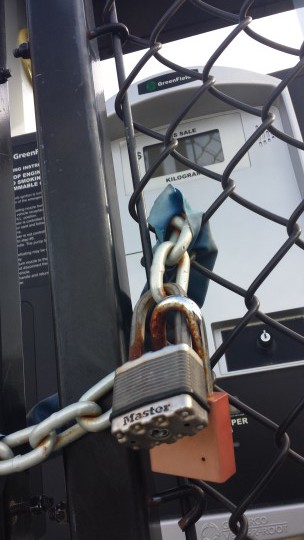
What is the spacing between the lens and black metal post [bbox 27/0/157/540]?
0.40 meters

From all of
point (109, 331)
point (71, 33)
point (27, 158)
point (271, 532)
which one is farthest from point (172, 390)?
point (27, 158)

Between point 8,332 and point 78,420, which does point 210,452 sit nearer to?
Result: point 78,420

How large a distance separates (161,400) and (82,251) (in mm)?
190

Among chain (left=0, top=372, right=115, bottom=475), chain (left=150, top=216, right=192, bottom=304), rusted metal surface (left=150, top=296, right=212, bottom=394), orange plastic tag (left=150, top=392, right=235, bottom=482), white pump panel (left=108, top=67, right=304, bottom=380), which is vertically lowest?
orange plastic tag (left=150, top=392, right=235, bottom=482)

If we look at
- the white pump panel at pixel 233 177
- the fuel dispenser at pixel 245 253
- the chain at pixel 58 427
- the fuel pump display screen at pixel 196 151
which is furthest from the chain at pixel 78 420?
the fuel pump display screen at pixel 196 151

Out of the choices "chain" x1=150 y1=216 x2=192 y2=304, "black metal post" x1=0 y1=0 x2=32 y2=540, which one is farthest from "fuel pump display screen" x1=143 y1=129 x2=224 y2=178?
"chain" x1=150 y1=216 x2=192 y2=304

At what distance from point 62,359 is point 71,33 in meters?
0.33

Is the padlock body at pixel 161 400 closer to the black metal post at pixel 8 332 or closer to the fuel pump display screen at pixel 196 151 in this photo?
the black metal post at pixel 8 332

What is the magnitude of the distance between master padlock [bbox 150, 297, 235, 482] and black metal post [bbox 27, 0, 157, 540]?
0.05 m

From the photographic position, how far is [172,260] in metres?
0.41

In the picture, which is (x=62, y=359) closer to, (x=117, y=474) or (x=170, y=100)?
(x=117, y=474)

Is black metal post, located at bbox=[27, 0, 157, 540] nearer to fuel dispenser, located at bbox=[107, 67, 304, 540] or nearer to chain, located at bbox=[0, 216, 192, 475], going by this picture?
chain, located at bbox=[0, 216, 192, 475]

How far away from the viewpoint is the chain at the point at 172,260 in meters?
0.39

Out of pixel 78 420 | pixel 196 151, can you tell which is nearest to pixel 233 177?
pixel 196 151
